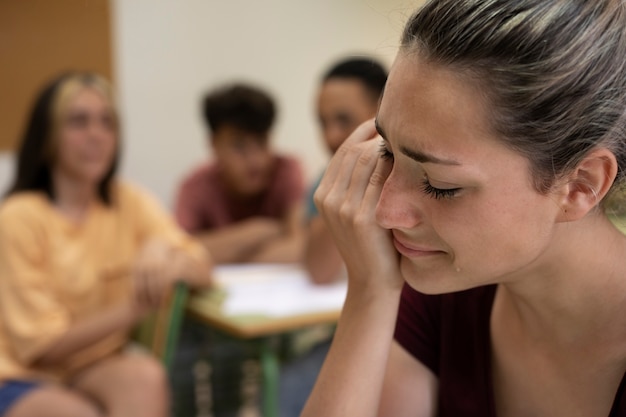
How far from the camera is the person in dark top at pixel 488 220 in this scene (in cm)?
64

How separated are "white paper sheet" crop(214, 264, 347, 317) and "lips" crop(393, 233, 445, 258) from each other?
1.06 metres

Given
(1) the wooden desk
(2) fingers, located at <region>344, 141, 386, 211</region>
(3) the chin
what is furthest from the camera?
(1) the wooden desk

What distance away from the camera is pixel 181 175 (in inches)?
139

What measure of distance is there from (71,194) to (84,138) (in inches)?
6.9

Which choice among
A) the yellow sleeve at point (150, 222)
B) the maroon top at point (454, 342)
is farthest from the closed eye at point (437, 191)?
the yellow sleeve at point (150, 222)

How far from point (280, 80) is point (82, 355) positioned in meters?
2.24

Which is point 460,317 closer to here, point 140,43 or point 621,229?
point 621,229

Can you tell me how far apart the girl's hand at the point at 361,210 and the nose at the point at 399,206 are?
0.26ft

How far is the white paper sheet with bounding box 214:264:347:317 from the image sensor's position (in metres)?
1.87

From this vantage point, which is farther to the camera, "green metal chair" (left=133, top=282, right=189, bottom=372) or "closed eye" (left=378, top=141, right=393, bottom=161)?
"green metal chair" (left=133, top=282, right=189, bottom=372)

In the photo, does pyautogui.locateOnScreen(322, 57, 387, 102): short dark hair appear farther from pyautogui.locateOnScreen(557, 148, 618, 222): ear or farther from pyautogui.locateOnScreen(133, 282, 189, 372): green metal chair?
pyautogui.locateOnScreen(557, 148, 618, 222): ear

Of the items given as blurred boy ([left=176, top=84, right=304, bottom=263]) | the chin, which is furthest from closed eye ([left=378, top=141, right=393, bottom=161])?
blurred boy ([left=176, top=84, right=304, bottom=263])

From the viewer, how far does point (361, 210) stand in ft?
2.75

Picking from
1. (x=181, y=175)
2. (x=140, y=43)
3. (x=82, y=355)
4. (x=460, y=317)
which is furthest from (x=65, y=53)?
(x=460, y=317)
